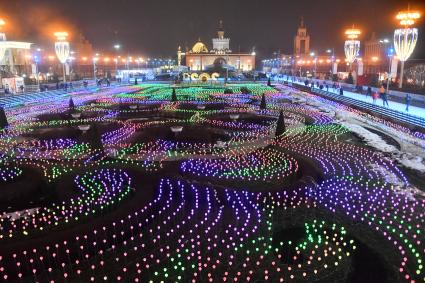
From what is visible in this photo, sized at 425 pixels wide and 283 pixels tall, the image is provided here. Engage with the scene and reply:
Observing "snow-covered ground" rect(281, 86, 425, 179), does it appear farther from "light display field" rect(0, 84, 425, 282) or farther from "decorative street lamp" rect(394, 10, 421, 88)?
"decorative street lamp" rect(394, 10, 421, 88)

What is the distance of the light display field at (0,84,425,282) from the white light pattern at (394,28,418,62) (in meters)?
10.4

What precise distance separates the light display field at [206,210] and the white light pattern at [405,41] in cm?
1037

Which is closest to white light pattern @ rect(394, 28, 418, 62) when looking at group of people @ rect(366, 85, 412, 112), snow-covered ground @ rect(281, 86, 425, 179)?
group of people @ rect(366, 85, 412, 112)

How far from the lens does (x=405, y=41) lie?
24.0 metres

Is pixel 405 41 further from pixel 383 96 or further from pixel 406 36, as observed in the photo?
pixel 383 96

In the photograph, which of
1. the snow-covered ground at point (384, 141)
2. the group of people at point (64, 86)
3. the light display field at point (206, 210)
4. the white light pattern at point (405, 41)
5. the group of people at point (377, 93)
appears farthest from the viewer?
the group of people at point (64, 86)

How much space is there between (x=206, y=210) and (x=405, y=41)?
21.0 m

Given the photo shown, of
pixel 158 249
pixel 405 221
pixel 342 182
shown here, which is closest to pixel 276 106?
pixel 342 182

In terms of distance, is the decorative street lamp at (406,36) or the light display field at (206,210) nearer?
the light display field at (206,210)

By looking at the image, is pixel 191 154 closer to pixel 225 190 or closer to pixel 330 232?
pixel 225 190

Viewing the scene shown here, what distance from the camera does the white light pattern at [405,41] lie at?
23.7 meters

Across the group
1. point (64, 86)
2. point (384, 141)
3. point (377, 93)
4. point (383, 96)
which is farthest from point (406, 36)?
point (64, 86)

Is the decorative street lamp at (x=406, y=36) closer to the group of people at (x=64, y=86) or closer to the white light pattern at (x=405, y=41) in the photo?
the white light pattern at (x=405, y=41)

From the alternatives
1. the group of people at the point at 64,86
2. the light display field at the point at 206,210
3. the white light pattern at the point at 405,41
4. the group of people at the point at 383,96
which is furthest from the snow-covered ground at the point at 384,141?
the group of people at the point at 64,86
